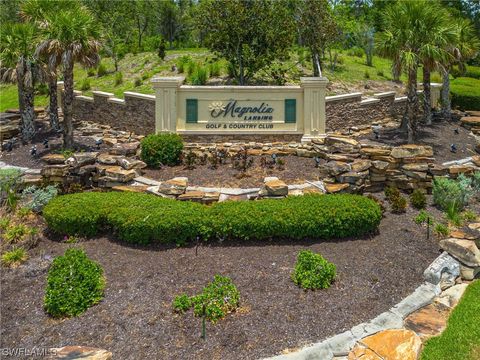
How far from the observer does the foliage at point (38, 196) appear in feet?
30.9

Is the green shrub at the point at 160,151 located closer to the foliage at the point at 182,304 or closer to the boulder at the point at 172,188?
the boulder at the point at 172,188

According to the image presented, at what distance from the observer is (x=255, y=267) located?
7.34 metres

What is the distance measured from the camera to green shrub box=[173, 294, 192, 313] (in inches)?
245

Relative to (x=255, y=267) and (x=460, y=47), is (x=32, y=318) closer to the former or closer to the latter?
(x=255, y=267)

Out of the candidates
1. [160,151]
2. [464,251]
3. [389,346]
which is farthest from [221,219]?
[160,151]

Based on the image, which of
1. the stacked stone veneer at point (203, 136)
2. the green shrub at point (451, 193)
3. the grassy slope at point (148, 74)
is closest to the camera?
the green shrub at point (451, 193)

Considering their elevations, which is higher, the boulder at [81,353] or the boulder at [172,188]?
the boulder at [172,188]

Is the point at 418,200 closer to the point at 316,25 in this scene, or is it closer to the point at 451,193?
the point at 451,193

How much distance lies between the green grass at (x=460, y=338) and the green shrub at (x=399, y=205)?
3.09 m

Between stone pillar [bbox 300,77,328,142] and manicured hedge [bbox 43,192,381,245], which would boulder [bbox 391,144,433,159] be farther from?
stone pillar [bbox 300,77,328,142]

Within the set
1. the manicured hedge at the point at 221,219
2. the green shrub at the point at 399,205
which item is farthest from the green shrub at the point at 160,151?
the green shrub at the point at 399,205

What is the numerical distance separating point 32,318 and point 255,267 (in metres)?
3.65

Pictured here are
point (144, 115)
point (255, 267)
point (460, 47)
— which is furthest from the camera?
point (460, 47)

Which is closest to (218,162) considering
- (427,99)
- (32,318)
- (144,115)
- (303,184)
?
(303,184)
